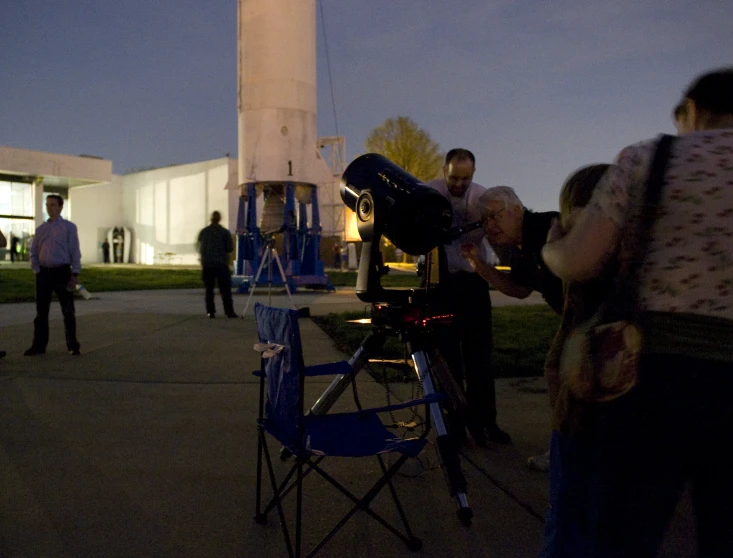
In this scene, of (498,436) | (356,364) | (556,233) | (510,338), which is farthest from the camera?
(510,338)

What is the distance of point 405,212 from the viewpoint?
3.47 meters

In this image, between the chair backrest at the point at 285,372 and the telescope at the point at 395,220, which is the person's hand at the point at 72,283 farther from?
the chair backrest at the point at 285,372

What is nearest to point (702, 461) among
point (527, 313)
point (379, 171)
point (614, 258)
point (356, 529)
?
point (614, 258)

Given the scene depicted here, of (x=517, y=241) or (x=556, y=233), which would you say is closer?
(x=556, y=233)

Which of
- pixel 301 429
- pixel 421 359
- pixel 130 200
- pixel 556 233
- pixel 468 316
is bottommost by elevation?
pixel 301 429

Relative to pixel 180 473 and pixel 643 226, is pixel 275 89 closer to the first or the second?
pixel 180 473

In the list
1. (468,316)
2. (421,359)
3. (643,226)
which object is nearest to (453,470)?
(421,359)

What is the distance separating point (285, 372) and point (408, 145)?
39.4 metres

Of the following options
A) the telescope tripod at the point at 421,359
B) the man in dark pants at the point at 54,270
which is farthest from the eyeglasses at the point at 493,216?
the man in dark pants at the point at 54,270

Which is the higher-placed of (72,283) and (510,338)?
(72,283)

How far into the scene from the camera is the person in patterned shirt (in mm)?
1655

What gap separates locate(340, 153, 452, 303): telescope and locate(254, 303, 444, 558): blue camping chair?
1.57 ft

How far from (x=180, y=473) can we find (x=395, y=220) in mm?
1980

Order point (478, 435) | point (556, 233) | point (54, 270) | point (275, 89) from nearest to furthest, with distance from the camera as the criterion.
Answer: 1. point (556, 233)
2. point (478, 435)
3. point (54, 270)
4. point (275, 89)
